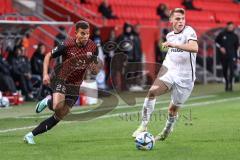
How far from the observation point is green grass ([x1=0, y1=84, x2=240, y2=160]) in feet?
32.1

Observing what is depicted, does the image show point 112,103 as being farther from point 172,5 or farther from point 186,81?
point 172,5

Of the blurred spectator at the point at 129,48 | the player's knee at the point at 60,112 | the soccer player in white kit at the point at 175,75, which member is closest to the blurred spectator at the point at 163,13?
the blurred spectator at the point at 129,48

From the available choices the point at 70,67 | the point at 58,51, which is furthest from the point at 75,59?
the point at 58,51

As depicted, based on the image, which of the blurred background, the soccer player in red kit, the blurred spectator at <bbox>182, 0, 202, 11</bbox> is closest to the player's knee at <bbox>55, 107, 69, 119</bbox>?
the soccer player in red kit

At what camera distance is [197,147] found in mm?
10578

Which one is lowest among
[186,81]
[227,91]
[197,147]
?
[227,91]

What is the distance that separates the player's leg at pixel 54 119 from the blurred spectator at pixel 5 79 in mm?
8247

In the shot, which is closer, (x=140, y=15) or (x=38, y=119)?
(x=38, y=119)

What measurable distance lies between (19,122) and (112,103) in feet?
17.9

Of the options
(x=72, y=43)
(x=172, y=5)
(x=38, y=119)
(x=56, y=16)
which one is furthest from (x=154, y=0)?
(x=72, y=43)

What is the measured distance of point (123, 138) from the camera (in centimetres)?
1184

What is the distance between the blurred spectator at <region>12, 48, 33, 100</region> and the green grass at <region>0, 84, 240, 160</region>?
103 inches

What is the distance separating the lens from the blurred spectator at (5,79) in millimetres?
19572

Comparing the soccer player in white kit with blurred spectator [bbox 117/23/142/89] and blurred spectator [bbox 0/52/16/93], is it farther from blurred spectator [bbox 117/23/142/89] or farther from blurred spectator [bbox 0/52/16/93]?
blurred spectator [bbox 117/23/142/89]
